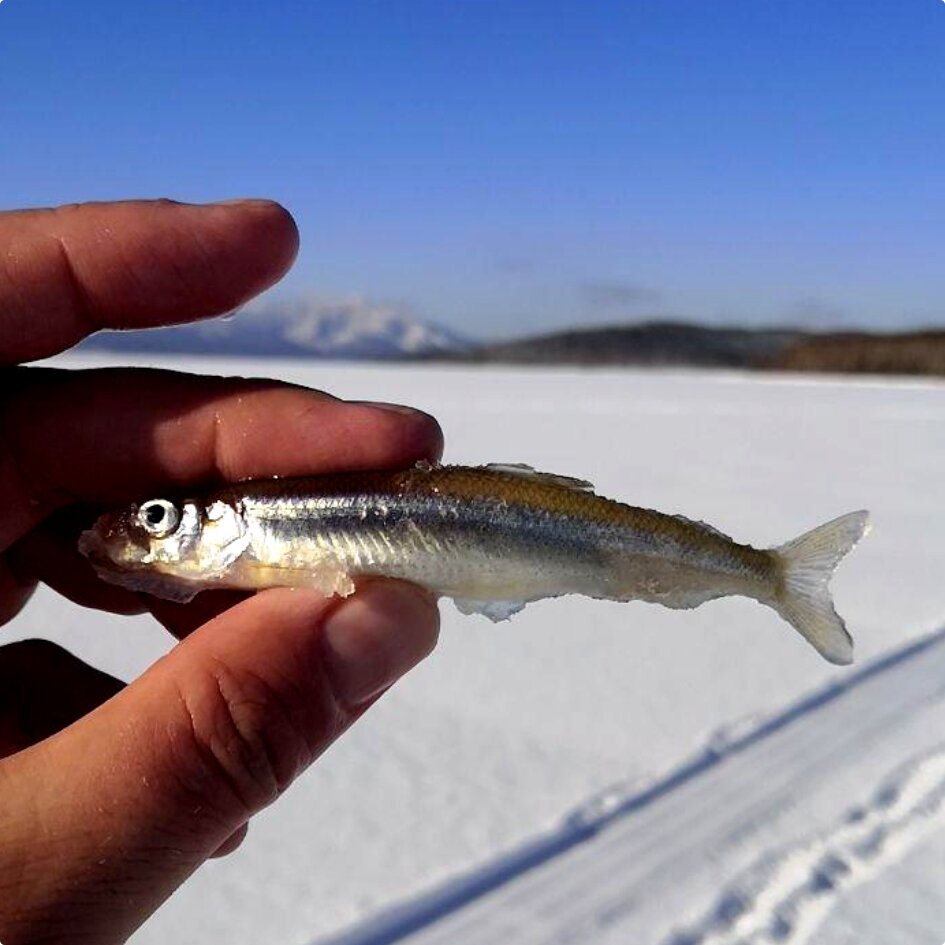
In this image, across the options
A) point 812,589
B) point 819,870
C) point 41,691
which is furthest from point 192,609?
point 819,870

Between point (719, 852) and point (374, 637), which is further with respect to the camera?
point (719, 852)

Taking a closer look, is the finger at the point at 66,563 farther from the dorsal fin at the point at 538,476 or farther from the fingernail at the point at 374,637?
the dorsal fin at the point at 538,476

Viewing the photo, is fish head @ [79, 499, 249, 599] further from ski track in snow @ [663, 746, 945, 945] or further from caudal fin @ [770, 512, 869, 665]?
ski track in snow @ [663, 746, 945, 945]

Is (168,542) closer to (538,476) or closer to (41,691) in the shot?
(41,691)

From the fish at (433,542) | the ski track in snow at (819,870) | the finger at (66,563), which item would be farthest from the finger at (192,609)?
the ski track in snow at (819,870)

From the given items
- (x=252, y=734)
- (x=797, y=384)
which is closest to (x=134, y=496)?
(x=252, y=734)

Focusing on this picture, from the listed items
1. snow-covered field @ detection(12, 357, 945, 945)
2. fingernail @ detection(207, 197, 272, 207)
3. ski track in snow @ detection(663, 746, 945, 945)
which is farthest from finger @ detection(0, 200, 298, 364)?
ski track in snow @ detection(663, 746, 945, 945)

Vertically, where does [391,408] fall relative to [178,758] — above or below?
above
